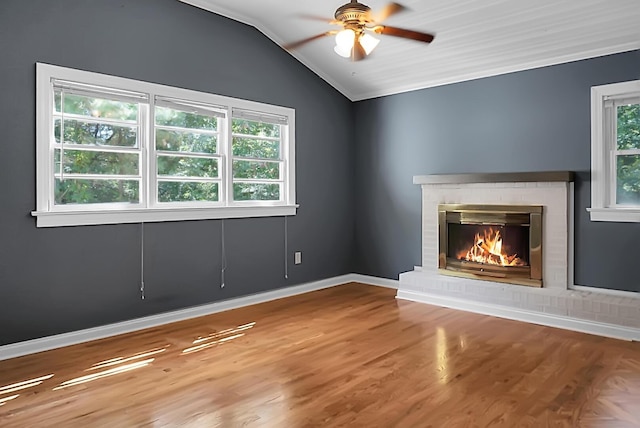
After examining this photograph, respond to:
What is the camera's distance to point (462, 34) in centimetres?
436

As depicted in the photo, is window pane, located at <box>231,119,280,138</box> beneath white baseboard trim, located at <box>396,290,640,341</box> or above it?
above

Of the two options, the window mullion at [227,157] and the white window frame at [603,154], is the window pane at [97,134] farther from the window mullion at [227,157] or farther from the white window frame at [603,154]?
the white window frame at [603,154]

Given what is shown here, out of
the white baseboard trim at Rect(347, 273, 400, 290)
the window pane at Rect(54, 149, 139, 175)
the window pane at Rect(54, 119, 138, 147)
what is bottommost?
the white baseboard trim at Rect(347, 273, 400, 290)

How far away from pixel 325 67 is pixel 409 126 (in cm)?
120

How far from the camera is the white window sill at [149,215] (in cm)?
362

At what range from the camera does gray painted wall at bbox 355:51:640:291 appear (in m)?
4.26

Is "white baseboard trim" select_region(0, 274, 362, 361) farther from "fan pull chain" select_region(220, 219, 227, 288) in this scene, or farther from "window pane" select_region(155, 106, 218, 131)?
"window pane" select_region(155, 106, 218, 131)

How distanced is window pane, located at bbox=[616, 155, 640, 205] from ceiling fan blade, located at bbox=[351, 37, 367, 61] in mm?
2577

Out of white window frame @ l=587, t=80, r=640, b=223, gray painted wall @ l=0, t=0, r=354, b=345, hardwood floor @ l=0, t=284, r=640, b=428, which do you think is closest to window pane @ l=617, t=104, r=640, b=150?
white window frame @ l=587, t=80, r=640, b=223

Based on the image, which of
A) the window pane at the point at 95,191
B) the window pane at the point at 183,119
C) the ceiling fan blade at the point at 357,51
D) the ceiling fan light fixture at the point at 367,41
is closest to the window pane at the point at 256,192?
the window pane at the point at 183,119

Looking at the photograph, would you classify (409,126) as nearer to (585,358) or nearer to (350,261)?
(350,261)

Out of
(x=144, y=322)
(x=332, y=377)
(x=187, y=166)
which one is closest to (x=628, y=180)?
(x=332, y=377)

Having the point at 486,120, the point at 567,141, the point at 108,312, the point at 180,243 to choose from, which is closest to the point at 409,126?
the point at 486,120

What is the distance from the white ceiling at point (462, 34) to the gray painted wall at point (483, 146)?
6.7 inches
